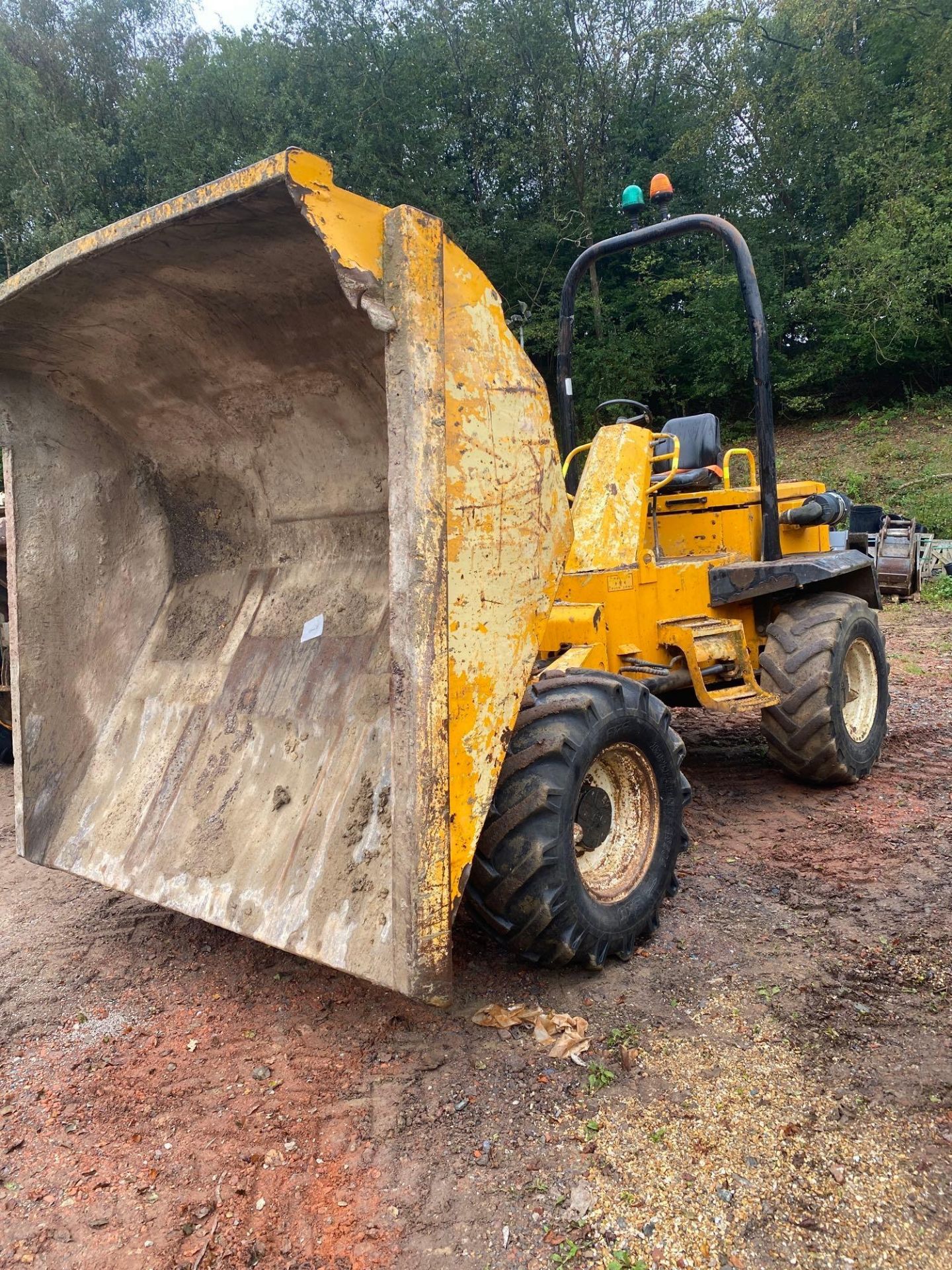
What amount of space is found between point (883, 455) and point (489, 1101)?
59.5 feet

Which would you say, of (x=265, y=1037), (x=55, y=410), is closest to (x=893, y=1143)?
(x=265, y=1037)

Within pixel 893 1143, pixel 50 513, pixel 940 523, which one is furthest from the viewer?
pixel 940 523

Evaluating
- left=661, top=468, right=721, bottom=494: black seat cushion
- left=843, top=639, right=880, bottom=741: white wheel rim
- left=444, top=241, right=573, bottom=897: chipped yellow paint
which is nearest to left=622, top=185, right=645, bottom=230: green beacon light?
left=661, top=468, right=721, bottom=494: black seat cushion

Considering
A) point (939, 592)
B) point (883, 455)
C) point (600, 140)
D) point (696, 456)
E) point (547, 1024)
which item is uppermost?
point (600, 140)

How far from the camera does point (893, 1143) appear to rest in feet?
6.87

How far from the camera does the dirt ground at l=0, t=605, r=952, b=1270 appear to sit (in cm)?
187

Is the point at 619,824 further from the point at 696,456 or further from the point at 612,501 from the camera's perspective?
the point at 696,456

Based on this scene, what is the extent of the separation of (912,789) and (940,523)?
11936mm

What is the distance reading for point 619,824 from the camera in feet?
10.5

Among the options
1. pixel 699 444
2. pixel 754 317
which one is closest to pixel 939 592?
pixel 699 444

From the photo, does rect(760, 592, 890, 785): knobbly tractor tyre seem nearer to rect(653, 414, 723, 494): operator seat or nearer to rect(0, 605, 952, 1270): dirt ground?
rect(653, 414, 723, 494): operator seat

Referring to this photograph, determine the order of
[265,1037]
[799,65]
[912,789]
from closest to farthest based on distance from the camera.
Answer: [265,1037] → [912,789] → [799,65]

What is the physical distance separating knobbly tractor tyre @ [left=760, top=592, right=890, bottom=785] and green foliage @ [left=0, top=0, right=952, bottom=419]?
47.6ft

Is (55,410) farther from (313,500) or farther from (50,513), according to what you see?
(313,500)
